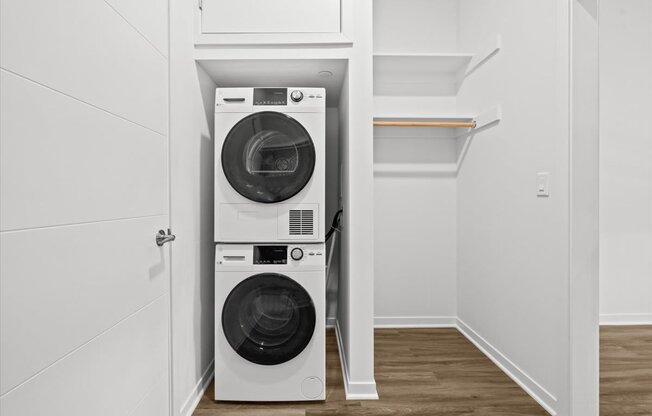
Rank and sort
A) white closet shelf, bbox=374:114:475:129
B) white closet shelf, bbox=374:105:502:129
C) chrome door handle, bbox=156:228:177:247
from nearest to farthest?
chrome door handle, bbox=156:228:177:247 < white closet shelf, bbox=374:105:502:129 < white closet shelf, bbox=374:114:475:129

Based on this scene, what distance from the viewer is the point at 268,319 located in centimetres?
192

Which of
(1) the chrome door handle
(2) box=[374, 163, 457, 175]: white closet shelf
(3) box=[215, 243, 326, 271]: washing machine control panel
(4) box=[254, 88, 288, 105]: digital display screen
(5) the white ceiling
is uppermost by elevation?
(5) the white ceiling

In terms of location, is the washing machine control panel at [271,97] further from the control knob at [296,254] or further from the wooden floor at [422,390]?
the wooden floor at [422,390]

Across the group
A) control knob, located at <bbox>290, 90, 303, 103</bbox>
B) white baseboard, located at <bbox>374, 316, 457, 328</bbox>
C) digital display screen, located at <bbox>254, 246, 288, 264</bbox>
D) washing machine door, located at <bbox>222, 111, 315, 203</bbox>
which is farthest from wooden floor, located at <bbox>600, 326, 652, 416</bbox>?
control knob, located at <bbox>290, 90, 303, 103</bbox>

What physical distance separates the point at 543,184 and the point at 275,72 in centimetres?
164

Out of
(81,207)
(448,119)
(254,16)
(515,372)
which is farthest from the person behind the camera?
(448,119)

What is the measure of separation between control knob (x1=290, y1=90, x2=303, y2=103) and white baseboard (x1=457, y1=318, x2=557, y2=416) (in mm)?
2031

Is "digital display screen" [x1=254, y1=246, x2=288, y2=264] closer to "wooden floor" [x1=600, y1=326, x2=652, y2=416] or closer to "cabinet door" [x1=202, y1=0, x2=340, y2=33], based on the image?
Result: "cabinet door" [x1=202, y1=0, x2=340, y2=33]

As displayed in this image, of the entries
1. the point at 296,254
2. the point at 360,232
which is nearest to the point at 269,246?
the point at 296,254

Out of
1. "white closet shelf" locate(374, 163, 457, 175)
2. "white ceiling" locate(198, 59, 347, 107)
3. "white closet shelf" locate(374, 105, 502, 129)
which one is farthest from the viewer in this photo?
"white closet shelf" locate(374, 163, 457, 175)

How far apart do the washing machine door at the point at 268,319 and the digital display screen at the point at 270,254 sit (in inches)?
3.0

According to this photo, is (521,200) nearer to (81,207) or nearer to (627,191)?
(627,191)

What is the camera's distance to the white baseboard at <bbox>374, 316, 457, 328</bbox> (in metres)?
3.06

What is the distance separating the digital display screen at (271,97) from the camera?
192 centimetres
